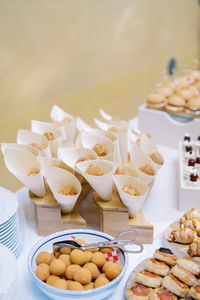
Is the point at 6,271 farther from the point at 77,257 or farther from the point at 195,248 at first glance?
the point at 195,248

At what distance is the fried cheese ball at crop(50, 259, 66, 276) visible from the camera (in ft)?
3.61

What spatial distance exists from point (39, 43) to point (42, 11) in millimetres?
182

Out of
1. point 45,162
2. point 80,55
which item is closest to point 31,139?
point 45,162

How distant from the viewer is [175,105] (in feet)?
7.50

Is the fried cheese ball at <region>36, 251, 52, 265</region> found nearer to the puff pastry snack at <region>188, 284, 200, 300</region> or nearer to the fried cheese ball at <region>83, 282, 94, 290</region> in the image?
the fried cheese ball at <region>83, 282, 94, 290</region>

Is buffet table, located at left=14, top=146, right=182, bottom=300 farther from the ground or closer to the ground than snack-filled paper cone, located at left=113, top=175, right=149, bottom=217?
closer to the ground

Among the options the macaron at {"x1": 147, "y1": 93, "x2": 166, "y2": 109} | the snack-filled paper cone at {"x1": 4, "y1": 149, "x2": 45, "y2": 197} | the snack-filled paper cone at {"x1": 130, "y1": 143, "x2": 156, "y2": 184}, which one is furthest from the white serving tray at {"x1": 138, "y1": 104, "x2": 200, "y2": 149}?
the snack-filled paper cone at {"x1": 4, "y1": 149, "x2": 45, "y2": 197}

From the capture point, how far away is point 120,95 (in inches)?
117

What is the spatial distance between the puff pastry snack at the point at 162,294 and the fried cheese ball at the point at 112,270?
124 mm

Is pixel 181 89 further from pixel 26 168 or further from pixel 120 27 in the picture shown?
pixel 26 168

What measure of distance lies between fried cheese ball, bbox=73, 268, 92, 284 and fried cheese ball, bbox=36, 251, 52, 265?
11cm

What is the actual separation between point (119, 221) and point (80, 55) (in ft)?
4.88

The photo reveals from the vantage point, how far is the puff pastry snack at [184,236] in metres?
1.27

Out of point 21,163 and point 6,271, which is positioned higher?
point 21,163
